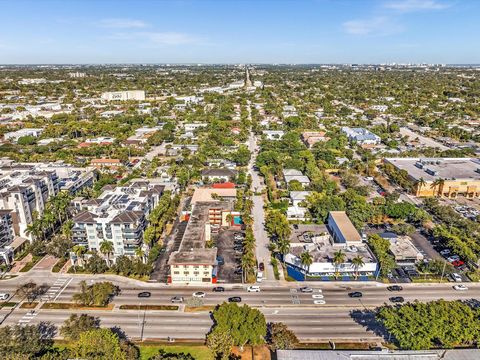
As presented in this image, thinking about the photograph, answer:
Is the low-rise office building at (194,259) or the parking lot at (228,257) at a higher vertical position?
the low-rise office building at (194,259)

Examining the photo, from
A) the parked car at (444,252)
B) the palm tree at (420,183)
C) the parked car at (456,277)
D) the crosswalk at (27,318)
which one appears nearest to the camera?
the crosswalk at (27,318)

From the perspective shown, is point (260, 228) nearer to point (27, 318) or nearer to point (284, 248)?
point (284, 248)

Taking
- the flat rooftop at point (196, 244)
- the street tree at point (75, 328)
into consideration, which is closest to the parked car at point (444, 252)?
the flat rooftop at point (196, 244)

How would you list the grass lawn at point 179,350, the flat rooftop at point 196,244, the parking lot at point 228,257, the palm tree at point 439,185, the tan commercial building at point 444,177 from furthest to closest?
the tan commercial building at point 444,177
the palm tree at point 439,185
the parking lot at point 228,257
the flat rooftop at point 196,244
the grass lawn at point 179,350

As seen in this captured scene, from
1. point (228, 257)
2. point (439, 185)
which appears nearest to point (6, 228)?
point (228, 257)

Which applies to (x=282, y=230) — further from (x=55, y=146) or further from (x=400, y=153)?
(x=55, y=146)

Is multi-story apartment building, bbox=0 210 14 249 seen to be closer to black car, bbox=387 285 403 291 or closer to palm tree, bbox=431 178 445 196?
black car, bbox=387 285 403 291

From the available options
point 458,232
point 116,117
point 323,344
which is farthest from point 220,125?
point 323,344

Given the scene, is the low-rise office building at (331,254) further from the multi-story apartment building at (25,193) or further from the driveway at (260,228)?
the multi-story apartment building at (25,193)
